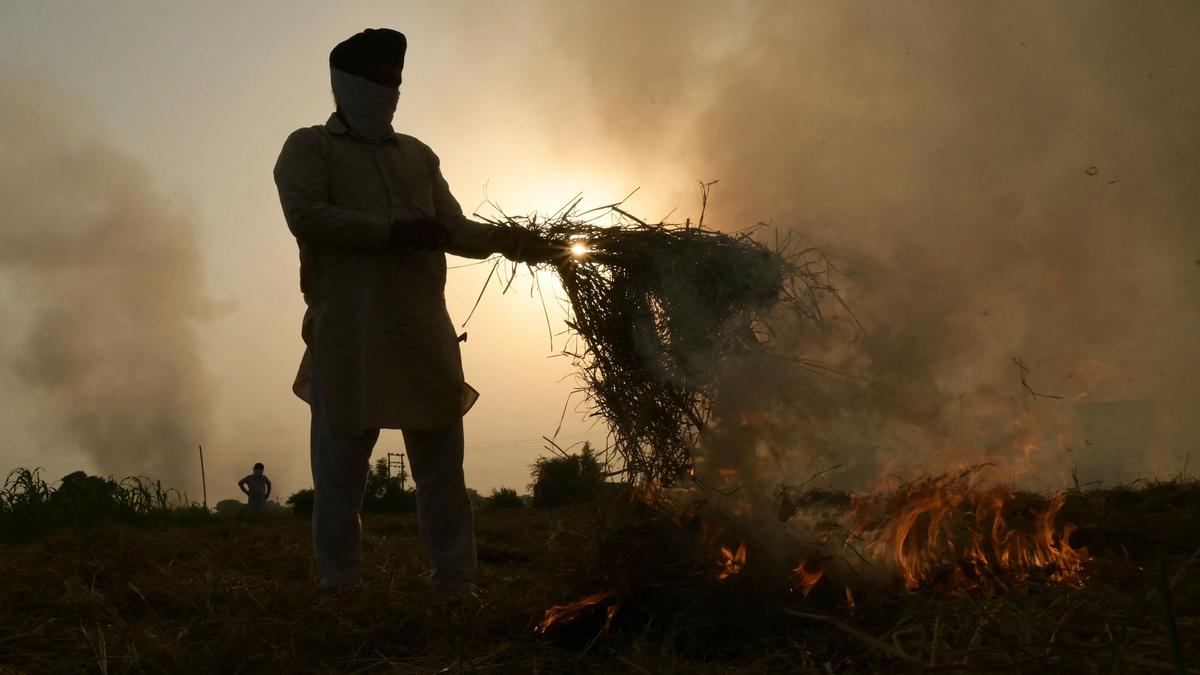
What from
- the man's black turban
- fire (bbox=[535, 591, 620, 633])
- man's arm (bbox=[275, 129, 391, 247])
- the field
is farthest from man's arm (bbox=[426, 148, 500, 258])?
fire (bbox=[535, 591, 620, 633])

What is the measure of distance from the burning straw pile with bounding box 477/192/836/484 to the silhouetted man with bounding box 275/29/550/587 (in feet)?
1.31

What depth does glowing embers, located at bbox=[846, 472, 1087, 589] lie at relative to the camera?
3328mm

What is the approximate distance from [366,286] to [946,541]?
2563 millimetres

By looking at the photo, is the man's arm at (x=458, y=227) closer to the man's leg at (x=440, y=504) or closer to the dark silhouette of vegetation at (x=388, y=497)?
the man's leg at (x=440, y=504)

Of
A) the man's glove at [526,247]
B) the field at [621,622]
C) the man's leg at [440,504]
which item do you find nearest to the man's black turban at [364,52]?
the man's glove at [526,247]

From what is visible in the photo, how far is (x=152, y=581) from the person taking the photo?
15.1ft

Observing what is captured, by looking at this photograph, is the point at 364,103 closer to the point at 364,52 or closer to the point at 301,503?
the point at 364,52

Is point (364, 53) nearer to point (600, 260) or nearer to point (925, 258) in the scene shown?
point (600, 260)

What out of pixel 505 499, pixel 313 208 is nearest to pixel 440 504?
pixel 313 208

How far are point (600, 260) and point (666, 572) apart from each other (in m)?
1.26

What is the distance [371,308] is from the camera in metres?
4.09

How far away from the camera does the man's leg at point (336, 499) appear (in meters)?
4.10

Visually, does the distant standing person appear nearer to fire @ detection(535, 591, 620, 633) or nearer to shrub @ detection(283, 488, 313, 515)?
shrub @ detection(283, 488, 313, 515)

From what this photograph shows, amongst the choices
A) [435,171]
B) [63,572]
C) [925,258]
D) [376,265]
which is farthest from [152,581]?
[925,258]
